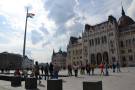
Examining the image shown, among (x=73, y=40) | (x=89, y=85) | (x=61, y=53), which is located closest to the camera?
(x=89, y=85)

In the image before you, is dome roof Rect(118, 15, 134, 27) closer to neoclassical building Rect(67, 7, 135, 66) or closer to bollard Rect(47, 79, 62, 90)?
neoclassical building Rect(67, 7, 135, 66)

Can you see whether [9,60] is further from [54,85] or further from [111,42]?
[54,85]

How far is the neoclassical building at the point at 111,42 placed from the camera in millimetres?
102750

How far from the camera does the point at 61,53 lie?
18388cm

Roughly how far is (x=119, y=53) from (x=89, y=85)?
99.3 metres

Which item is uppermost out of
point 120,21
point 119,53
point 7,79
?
point 120,21

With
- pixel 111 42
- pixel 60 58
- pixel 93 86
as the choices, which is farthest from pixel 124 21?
pixel 93 86

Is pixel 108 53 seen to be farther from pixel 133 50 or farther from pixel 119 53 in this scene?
pixel 133 50

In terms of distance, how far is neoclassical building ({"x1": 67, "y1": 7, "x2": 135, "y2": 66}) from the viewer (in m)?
103

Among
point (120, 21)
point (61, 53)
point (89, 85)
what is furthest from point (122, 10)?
point (89, 85)

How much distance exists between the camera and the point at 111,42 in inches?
4284

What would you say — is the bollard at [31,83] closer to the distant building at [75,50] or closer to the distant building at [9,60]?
the distant building at [75,50]

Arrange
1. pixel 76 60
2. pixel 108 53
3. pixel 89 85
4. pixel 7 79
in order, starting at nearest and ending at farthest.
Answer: pixel 89 85 → pixel 7 79 → pixel 108 53 → pixel 76 60

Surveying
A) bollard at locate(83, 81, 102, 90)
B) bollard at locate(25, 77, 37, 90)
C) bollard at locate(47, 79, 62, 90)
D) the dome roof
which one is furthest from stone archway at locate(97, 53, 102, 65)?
bollard at locate(83, 81, 102, 90)
